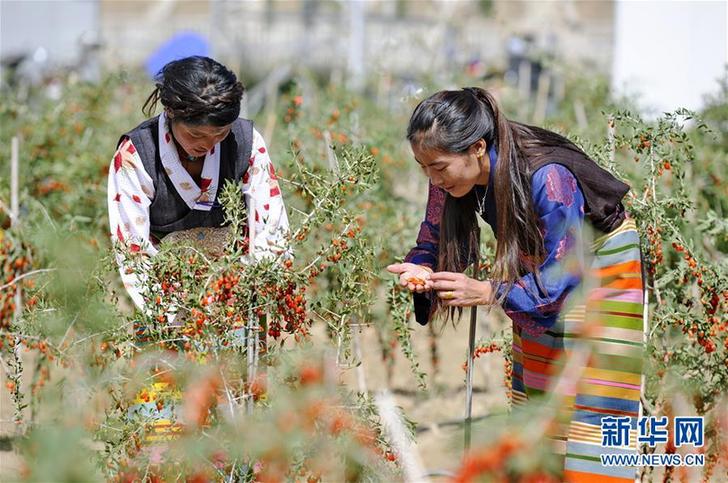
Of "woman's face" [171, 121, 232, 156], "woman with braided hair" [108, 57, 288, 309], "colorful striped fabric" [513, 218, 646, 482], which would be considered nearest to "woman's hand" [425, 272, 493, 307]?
"colorful striped fabric" [513, 218, 646, 482]

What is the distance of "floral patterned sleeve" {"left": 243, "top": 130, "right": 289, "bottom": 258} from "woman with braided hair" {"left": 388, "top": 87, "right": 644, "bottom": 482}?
448mm

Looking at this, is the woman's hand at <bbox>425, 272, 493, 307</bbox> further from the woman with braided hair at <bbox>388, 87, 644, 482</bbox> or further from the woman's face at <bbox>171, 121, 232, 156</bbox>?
the woman's face at <bbox>171, 121, 232, 156</bbox>

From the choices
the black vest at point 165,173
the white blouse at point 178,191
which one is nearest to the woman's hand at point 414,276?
the white blouse at point 178,191

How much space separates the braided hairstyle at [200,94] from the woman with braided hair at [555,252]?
437 millimetres

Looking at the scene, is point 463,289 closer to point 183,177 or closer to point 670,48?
point 183,177

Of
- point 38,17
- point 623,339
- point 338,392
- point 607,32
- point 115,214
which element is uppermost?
point 607,32

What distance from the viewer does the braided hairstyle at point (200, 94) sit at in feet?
7.25

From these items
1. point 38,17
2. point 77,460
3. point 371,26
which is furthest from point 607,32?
point 77,460

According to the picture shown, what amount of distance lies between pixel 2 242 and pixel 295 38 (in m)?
13.7

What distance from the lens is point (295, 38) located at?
651 inches

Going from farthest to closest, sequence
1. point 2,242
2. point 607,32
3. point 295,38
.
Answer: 1. point 607,32
2. point 295,38
3. point 2,242

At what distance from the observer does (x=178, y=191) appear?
2.39 metres

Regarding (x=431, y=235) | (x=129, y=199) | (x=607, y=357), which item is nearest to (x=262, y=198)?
(x=129, y=199)

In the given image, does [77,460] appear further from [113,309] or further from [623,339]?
[623,339]
